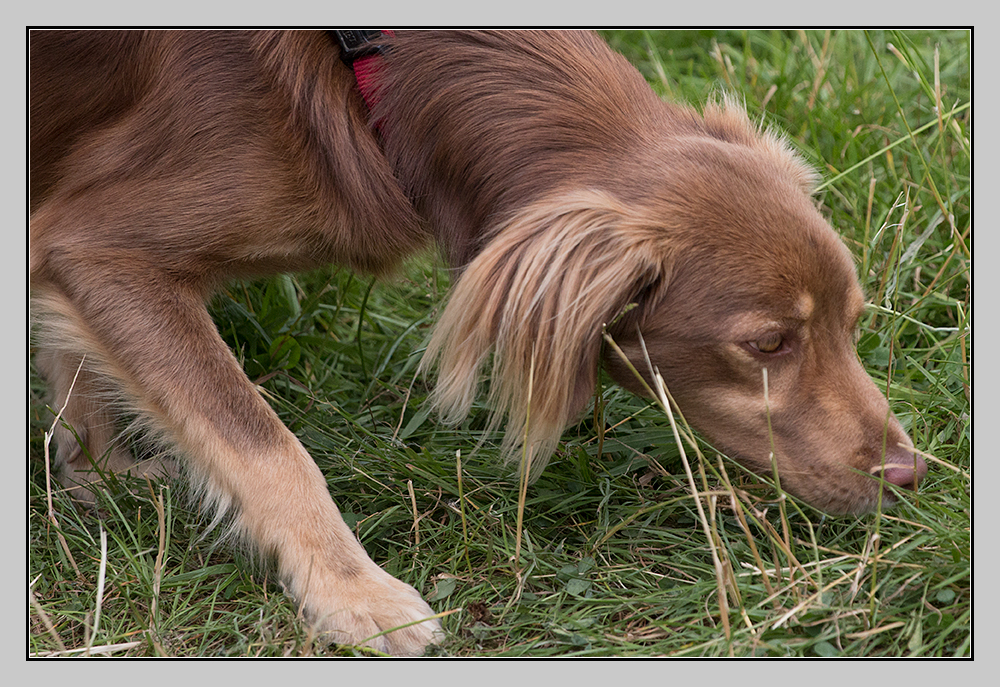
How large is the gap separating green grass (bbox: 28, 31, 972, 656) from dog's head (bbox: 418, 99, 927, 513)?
208 mm

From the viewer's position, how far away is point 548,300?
2.94 m

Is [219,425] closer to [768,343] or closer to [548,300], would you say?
[548,300]

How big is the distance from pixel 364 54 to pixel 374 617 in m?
1.80

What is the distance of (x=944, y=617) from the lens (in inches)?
108

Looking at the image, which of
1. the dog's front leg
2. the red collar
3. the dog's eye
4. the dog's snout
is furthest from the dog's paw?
the red collar

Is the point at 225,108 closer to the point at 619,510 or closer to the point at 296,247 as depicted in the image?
the point at 296,247

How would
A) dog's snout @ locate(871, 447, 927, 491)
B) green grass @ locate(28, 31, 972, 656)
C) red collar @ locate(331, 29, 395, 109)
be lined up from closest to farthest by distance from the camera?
green grass @ locate(28, 31, 972, 656) → dog's snout @ locate(871, 447, 927, 491) → red collar @ locate(331, 29, 395, 109)

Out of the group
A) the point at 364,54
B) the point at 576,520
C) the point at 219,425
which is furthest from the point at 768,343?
the point at 219,425

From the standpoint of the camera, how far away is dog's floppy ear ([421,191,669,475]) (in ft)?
9.57

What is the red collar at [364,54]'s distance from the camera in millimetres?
3285

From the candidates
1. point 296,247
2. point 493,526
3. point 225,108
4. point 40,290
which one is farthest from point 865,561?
point 40,290

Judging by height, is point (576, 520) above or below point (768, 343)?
below

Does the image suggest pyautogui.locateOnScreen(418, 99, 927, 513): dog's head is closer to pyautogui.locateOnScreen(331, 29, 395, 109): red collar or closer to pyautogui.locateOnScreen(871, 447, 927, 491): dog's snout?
pyautogui.locateOnScreen(871, 447, 927, 491): dog's snout

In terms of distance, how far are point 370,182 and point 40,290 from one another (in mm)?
1197
